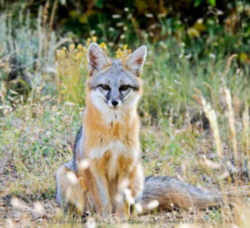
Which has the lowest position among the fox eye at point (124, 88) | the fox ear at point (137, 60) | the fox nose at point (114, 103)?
the fox nose at point (114, 103)

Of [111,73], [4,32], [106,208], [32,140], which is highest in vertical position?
[4,32]

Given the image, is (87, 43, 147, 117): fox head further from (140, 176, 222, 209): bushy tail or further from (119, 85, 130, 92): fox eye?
(140, 176, 222, 209): bushy tail

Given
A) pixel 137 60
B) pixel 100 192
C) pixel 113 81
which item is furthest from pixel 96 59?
pixel 100 192

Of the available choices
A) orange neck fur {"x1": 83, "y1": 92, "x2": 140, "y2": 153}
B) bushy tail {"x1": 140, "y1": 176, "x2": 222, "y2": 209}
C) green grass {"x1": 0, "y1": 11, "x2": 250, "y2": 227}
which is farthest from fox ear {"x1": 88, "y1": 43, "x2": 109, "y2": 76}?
bushy tail {"x1": 140, "y1": 176, "x2": 222, "y2": 209}

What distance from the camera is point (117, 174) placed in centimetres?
461

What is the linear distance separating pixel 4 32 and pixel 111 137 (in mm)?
4099

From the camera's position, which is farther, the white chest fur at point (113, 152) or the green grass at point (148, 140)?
the green grass at point (148, 140)

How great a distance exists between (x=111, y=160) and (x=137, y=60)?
38.5 inches

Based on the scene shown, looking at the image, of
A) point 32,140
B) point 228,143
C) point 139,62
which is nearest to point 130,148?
point 139,62

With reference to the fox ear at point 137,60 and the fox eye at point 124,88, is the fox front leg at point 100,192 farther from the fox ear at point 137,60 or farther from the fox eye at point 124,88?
the fox ear at point 137,60

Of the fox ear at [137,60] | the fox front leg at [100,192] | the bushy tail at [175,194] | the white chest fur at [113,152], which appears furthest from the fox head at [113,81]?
the bushy tail at [175,194]

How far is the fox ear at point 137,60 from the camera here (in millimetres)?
4945

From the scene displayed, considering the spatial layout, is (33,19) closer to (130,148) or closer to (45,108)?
(45,108)

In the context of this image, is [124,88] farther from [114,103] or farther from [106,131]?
[106,131]
